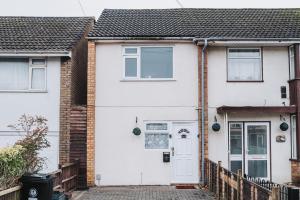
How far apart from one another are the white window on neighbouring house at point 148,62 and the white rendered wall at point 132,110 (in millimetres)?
225

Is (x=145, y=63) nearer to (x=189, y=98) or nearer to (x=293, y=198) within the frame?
(x=189, y=98)

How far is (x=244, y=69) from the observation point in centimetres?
1819

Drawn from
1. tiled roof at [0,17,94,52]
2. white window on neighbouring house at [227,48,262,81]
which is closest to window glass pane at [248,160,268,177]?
white window on neighbouring house at [227,48,262,81]

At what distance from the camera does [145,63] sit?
59.3 feet

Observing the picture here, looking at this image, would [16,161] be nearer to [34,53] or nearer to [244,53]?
[34,53]

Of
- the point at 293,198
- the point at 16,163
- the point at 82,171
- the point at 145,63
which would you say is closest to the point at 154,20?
the point at 145,63

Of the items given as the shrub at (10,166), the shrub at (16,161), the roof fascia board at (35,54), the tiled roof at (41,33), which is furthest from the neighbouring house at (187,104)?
the shrub at (10,166)

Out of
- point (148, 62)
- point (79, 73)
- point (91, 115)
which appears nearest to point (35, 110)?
point (91, 115)

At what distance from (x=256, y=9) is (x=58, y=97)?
9.85 m

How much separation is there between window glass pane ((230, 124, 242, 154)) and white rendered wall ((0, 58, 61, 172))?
640 cm

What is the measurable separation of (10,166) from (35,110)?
314 inches

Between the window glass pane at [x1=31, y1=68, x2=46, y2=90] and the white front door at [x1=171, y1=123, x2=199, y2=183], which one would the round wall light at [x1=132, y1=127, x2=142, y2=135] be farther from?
the window glass pane at [x1=31, y1=68, x2=46, y2=90]

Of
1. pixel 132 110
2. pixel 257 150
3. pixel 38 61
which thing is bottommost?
pixel 257 150

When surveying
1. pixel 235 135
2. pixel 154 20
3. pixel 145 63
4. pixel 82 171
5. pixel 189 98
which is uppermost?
pixel 154 20
